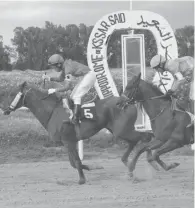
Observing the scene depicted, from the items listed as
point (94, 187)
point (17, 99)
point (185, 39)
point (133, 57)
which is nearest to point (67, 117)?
point (17, 99)

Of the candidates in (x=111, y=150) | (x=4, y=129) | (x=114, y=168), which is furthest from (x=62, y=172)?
(x=4, y=129)

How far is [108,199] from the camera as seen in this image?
223 inches

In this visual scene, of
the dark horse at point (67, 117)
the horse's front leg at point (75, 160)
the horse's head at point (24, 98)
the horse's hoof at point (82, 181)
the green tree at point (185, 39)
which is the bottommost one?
the horse's hoof at point (82, 181)

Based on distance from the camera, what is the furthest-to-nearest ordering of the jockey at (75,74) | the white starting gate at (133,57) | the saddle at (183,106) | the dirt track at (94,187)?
1. the white starting gate at (133,57)
2. the jockey at (75,74)
3. the saddle at (183,106)
4. the dirt track at (94,187)

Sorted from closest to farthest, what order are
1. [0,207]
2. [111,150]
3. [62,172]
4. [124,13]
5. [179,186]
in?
[0,207]
[179,186]
[62,172]
[124,13]
[111,150]

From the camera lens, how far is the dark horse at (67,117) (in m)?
6.80

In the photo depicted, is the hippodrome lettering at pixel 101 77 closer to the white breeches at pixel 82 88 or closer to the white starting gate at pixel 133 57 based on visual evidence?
the white starting gate at pixel 133 57

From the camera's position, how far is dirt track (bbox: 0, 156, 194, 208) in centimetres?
547

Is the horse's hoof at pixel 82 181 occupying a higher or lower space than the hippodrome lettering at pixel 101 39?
lower

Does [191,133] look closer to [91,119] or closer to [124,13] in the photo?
[91,119]

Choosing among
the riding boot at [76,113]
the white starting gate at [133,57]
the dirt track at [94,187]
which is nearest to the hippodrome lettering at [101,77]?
the white starting gate at [133,57]

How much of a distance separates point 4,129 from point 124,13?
3.57 m

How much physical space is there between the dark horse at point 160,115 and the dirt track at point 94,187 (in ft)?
1.80

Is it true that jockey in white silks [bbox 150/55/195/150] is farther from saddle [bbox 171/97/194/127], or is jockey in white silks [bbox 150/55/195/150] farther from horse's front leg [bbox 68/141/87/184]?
horse's front leg [bbox 68/141/87/184]
